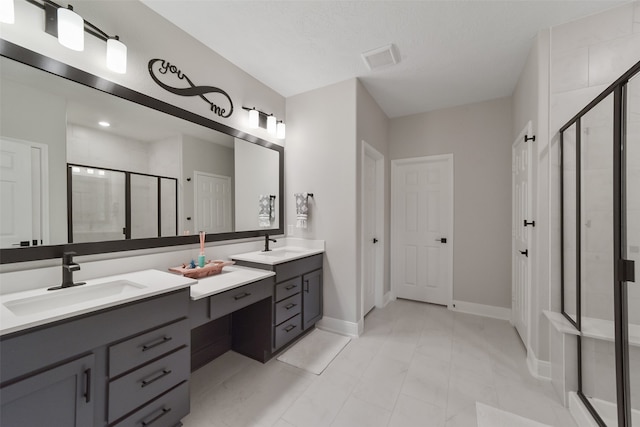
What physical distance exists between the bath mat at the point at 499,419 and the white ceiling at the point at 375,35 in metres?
2.75

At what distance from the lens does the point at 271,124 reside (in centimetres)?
278

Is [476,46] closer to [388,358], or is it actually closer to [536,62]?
[536,62]

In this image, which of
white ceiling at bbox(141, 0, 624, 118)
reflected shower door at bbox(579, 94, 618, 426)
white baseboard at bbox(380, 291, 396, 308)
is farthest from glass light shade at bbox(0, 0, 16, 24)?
white baseboard at bbox(380, 291, 396, 308)

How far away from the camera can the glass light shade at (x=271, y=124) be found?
2.74 meters

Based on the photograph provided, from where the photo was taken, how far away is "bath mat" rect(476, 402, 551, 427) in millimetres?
1523

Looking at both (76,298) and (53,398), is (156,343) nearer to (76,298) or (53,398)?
(53,398)

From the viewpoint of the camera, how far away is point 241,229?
2500 mm

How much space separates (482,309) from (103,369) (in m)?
3.69

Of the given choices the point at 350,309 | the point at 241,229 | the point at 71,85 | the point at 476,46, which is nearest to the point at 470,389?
the point at 350,309

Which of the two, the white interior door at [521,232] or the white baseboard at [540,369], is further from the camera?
the white interior door at [521,232]

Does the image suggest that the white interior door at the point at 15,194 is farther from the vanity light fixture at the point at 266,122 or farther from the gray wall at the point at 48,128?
the vanity light fixture at the point at 266,122

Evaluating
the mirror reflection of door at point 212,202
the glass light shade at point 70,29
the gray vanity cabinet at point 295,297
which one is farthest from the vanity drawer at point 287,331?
the glass light shade at point 70,29

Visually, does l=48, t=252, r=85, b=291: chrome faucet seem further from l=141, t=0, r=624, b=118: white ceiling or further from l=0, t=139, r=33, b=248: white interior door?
l=141, t=0, r=624, b=118: white ceiling

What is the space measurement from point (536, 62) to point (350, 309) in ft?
9.01
